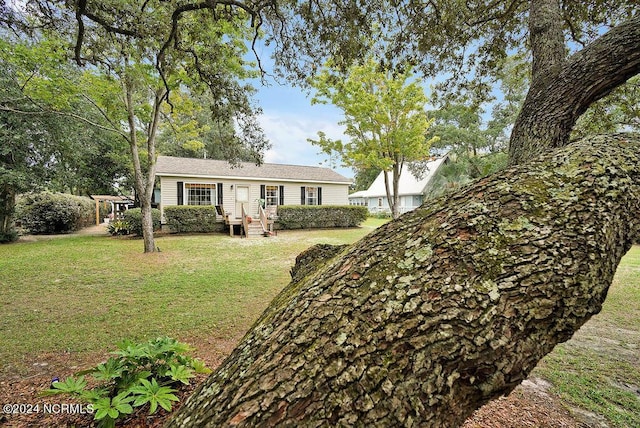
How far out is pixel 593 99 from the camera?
7.23 ft

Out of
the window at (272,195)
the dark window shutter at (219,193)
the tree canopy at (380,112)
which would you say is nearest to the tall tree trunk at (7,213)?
the dark window shutter at (219,193)

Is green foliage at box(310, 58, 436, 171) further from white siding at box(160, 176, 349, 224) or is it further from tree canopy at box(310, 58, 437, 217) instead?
white siding at box(160, 176, 349, 224)

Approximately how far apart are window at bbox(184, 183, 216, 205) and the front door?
130cm

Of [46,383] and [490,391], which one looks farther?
[46,383]

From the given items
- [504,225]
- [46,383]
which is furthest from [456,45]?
[46,383]

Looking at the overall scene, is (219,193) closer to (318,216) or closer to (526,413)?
(318,216)

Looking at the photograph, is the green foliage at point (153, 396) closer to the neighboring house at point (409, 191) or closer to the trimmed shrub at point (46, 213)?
the trimmed shrub at point (46, 213)

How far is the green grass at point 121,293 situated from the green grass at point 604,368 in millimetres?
3588

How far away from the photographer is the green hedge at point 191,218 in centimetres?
1361

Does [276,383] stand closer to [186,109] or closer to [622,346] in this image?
[622,346]

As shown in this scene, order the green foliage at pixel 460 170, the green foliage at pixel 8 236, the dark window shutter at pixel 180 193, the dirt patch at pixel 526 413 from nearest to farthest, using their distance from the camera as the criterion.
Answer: the dirt patch at pixel 526 413, the green foliage at pixel 8 236, the dark window shutter at pixel 180 193, the green foliage at pixel 460 170

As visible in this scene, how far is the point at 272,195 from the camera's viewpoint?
1758cm

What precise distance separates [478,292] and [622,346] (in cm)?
439

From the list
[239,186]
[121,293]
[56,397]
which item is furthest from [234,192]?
[56,397]
